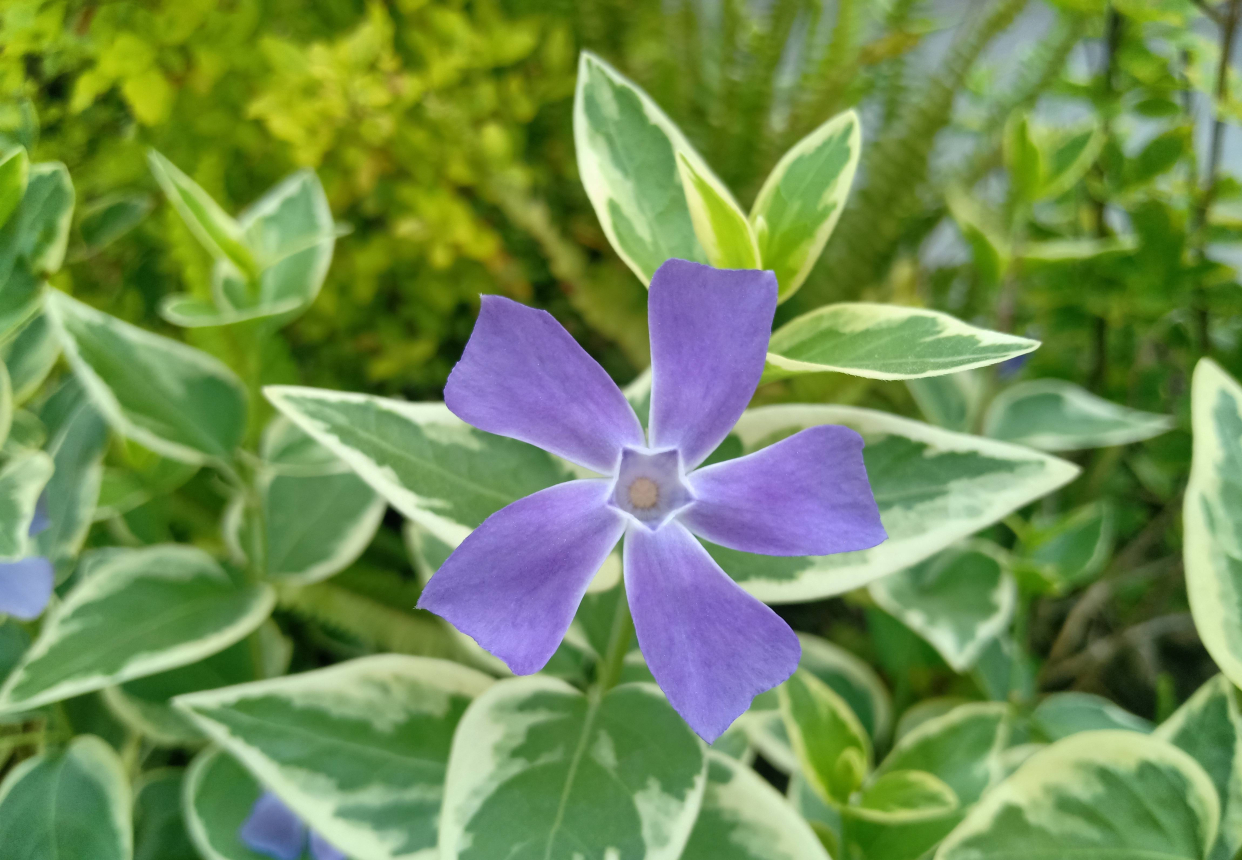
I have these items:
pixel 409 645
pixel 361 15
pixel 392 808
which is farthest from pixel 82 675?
pixel 361 15

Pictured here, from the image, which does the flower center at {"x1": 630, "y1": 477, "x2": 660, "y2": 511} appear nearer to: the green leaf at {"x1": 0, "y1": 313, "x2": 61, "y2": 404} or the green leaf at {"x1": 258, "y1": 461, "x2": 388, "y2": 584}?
the green leaf at {"x1": 258, "y1": 461, "x2": 388, "y2": 584}

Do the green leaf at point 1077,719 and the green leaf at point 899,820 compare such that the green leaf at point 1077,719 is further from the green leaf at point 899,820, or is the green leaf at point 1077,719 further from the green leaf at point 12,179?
the green leaf at point 12,179

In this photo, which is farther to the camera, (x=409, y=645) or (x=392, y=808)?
(x=409, y=645)

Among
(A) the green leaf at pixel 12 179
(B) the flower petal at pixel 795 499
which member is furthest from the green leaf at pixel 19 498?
(B) the flower petal at pixel 795 499

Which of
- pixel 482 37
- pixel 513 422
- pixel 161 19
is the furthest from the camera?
pixel 482 37

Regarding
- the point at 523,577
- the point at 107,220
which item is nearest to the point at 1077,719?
the point at 523,577

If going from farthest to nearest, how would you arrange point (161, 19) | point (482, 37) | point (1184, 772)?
point (482, 37), point (161, 19), point (1184, 772)

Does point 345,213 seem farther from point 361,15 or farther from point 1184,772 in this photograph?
point 1184,772
